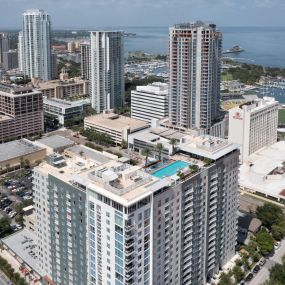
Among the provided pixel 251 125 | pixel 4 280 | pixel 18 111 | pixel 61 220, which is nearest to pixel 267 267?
pixel 61 220

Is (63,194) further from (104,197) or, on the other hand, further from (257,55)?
(257,55)

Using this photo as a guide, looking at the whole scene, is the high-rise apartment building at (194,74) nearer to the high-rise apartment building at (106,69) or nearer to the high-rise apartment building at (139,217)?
the high-rise apartment building at (106,69)

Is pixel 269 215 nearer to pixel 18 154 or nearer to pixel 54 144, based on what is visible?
pixel 54 144

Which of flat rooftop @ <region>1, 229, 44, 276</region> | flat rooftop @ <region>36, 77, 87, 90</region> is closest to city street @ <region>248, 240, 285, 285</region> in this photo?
flat rooftop @ <region>1, 229, 44, 276</region>

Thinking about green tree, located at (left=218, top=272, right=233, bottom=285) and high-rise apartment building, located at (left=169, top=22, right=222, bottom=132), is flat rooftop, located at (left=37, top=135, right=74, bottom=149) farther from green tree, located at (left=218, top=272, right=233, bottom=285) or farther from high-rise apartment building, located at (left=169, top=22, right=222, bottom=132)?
green tree, located at (left=218, top=272, right=233, bottom=285)

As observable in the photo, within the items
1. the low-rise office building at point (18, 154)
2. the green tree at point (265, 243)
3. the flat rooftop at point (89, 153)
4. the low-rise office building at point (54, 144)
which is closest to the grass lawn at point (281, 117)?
the low-rise office building at point (54, 144)

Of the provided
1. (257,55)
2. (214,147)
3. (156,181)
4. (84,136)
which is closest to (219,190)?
(214,147)

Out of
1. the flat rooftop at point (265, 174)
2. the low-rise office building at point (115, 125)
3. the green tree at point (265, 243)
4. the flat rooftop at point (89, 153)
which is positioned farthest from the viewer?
the low-rise office building at point (115, 125)
